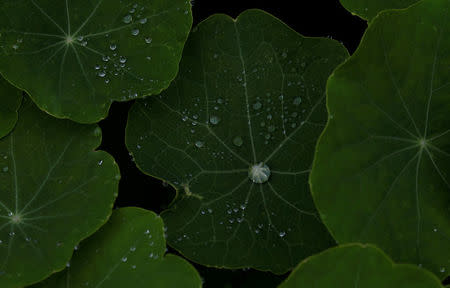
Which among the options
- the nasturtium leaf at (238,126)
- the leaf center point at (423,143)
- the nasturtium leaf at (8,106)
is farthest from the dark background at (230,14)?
the leaf center point at (423,143)

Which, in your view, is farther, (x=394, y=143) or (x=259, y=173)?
(x=259, y=173)

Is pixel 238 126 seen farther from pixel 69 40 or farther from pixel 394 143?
pixel 69 40

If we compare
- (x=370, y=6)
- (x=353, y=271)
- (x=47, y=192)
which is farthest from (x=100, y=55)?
(x=353, y=271)

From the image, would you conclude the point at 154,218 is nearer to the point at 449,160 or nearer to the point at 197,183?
the point at 197,183

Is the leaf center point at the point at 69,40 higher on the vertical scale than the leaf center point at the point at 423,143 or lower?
higher

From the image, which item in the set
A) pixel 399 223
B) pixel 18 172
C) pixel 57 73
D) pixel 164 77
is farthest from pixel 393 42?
pixel 18 172

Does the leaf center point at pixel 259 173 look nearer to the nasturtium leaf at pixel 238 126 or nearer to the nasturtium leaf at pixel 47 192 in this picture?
the nasturtium leaf at pixel 238 126

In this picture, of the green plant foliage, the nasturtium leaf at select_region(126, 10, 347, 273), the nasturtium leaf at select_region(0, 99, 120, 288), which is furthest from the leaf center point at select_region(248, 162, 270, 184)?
the green plant foliage
